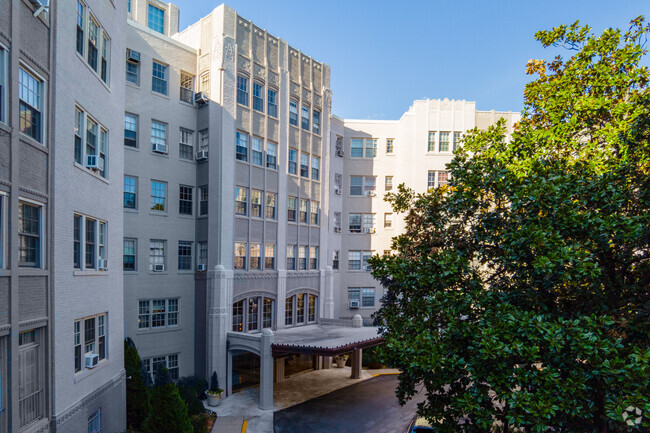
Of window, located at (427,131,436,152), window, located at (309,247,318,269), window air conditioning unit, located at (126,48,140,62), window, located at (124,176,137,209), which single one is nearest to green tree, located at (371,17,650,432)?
window, located at (124,176,137,209)

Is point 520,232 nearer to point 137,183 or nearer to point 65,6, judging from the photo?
point 65,6

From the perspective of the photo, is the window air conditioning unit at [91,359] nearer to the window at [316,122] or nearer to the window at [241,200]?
the window at [241,200]

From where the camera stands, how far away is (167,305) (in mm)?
23141

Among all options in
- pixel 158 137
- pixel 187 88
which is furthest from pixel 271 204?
pixel 187 88

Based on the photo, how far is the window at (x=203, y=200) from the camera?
24.5 metres

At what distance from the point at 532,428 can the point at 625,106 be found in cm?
728

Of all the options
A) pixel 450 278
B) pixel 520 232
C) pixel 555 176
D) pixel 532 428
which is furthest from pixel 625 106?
pixel 532 428

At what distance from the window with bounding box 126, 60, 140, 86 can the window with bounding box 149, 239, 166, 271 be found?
27.9 feet

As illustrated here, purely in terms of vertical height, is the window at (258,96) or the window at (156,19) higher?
the window at (156,19)

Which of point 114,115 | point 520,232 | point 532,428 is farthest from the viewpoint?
point 114,115

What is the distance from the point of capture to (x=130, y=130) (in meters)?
22.2

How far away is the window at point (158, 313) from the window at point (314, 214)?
1052cm

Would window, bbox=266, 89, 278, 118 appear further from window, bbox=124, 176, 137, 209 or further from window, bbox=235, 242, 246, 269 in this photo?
window, bbox=124, 176, 137, 209

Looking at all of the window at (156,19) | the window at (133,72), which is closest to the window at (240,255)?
the window at (133,72)
